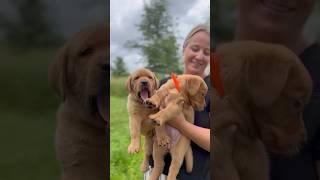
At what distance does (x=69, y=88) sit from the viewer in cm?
174

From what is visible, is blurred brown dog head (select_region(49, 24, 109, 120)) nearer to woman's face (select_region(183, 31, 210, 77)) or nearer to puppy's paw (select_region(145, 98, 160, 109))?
puppy's paw (select_region(145, 98, 160, 109))

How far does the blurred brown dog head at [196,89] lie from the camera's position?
1729 mm

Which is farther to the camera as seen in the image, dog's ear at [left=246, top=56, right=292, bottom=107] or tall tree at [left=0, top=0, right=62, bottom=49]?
tall tree at [left=0, top=0, right=62, bottom=49]

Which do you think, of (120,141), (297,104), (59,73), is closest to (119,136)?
(120,141)

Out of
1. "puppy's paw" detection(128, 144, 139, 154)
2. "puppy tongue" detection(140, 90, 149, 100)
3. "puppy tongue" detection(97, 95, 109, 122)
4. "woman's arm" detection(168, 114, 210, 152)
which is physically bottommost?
"puppy's paw" detection(128, 144, 139, 154)

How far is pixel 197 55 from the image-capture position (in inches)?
67.7

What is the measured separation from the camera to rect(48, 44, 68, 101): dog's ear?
172 cm

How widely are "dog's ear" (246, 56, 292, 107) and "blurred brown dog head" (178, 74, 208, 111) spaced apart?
0.59ft

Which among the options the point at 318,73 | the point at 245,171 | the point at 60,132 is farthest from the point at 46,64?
the point at 318,73

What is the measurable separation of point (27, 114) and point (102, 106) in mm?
319

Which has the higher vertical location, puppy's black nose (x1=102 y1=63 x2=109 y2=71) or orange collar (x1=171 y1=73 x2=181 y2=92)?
puppy's black nose (x1=102 y1=63 x2=109 y2=71)

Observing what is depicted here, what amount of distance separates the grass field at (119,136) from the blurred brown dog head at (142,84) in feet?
A: 0.11

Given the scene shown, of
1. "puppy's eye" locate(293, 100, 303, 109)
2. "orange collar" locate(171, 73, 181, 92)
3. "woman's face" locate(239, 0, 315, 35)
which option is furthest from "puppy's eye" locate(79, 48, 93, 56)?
"puppy's eye" locate(293, 100, 303, 109)

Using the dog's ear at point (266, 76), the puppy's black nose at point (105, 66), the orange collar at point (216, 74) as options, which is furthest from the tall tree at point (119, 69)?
the dog's ear at point (266, 76)
